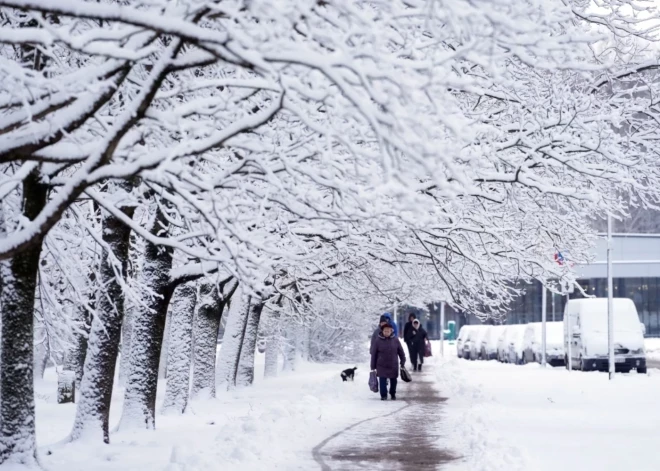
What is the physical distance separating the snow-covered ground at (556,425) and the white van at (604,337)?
5.02 meters

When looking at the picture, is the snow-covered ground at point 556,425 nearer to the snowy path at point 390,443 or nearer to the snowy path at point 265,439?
the snowy path at point 390,443

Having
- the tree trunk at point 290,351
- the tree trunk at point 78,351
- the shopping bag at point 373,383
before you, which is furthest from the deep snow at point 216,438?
the tree trunk at point 290,351

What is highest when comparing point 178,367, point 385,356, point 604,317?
point 604,317

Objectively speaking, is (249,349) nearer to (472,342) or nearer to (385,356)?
(385,356)

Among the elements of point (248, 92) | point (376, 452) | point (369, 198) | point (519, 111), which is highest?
point (519, 111)

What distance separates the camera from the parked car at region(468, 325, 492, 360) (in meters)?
53.6

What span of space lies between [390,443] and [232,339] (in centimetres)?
1141

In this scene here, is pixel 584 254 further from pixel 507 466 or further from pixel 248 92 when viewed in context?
pixel 248 92

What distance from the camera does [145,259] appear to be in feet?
46.5

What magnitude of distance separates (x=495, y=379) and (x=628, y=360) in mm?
5243

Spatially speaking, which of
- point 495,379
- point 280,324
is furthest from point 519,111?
point 280,324

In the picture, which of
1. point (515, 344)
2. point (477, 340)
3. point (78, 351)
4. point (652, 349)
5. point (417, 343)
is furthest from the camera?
point (652, 349)

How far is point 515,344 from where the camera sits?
1799 inches

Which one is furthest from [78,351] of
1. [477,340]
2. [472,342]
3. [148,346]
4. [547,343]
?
[472,342]
